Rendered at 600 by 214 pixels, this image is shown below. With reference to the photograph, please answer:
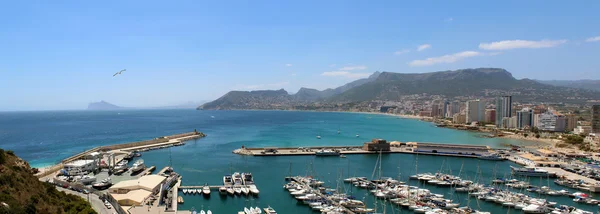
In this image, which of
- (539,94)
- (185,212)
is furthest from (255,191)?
(539,94)

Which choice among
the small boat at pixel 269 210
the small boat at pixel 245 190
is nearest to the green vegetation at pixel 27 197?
the small boat at pixel 269 210

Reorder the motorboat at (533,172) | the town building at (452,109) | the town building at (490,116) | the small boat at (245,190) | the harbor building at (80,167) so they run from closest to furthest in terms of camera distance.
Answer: the small boat at (245,190)
the harbor building at (80,167)
the motorboat at (533,172)
the town building at (490,116)
the town building at (452,109)

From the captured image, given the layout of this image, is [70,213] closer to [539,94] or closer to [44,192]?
[44,192]

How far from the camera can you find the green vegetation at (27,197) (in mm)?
13038

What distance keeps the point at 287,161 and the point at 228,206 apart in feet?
54.4

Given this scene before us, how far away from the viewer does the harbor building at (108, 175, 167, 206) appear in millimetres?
20516

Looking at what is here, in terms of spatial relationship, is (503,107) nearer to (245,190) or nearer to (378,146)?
(378,146)

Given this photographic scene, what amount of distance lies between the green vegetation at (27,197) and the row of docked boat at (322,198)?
456 inches

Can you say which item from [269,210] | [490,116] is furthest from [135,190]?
[490,116]

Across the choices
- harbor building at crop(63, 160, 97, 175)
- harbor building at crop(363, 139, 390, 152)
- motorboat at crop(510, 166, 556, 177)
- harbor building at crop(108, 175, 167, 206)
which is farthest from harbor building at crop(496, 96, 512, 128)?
harbor building at crop(63, 160, 97, 175)

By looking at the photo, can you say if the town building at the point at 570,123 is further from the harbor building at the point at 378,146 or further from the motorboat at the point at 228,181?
the motorboat at the point at 228,181

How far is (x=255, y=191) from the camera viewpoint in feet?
80.5

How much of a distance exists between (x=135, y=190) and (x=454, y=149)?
3503 centimetres

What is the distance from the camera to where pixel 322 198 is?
904 inches
